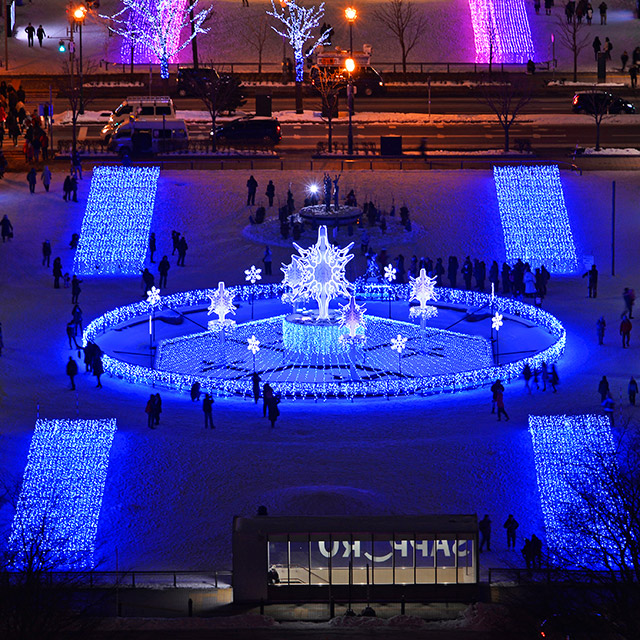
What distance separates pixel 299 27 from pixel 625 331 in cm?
3297

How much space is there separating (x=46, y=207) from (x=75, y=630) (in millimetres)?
28800

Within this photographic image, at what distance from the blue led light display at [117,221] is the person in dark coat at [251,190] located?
2.78 meters

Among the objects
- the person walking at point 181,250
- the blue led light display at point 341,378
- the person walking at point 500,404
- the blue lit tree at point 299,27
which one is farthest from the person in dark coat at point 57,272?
the blue lit tree at point 299,27

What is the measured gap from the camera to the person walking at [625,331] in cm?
4038

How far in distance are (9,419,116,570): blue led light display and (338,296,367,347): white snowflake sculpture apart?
7.03m

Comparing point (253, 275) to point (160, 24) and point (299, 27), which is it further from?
point (299, 27)

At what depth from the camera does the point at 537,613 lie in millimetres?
25359

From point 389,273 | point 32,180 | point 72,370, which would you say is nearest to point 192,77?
point 32,180

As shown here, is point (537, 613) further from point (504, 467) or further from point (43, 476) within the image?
point (43, 476)

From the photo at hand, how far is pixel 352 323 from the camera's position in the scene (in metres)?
40.1

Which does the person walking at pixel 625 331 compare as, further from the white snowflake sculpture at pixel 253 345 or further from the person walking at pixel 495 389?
the white snowflake sculpture at pixel 253 345

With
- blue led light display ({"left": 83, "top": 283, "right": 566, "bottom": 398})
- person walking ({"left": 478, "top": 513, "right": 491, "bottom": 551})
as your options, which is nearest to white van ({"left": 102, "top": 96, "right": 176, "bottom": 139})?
blue led light display ({"left": 83, "top": 283, "right": 566, "bottom": 398})

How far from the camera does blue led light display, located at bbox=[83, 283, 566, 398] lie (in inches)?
1458

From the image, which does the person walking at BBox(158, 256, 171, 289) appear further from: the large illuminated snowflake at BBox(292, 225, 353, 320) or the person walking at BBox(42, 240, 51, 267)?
the large illuminated snowflake at BBox(292, 225, 353, 320)
